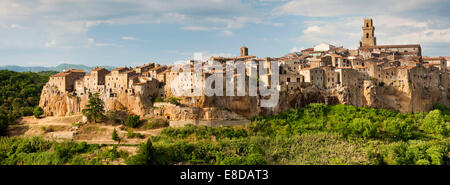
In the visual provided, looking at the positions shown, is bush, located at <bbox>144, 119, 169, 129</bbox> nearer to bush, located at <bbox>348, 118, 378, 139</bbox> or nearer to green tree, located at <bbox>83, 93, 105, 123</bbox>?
green tree, located at <bbox>83, 93, 105, 123</bbox>

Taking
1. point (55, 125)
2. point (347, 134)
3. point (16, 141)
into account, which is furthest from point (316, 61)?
point (16, 141)

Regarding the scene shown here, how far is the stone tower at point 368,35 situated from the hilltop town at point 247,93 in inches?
576

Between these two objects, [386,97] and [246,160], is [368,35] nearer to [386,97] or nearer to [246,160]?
[386,97]

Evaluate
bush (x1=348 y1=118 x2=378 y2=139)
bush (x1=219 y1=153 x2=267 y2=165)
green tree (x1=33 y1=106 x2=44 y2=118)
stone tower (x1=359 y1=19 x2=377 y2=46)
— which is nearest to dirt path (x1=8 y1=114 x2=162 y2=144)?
green tree (x1=33 y1=106 x2=44 y2=118)

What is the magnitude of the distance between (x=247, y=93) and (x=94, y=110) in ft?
48.7

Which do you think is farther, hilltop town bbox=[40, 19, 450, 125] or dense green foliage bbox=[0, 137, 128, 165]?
hilltop town bbox=[40, 19, 450, 125]

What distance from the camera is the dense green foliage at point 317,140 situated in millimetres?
30219

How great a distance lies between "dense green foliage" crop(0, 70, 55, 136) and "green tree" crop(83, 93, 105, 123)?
8602mm

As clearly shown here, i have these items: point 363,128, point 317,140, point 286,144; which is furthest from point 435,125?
point 286,144

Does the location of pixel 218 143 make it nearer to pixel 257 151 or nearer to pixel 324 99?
pixel 257 151

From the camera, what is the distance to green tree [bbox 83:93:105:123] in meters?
35.6
